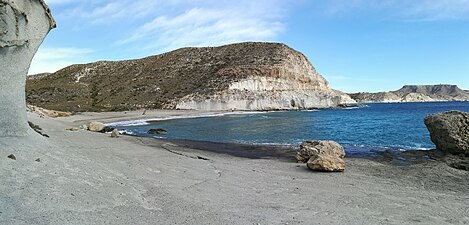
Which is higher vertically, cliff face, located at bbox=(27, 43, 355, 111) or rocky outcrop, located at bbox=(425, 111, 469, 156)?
cliff face, located at bbox=(27, 43, 355, 111)

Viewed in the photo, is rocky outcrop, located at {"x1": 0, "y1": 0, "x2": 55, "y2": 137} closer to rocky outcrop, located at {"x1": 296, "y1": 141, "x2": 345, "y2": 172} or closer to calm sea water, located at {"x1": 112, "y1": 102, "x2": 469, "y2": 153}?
rocky outcrop, located at {"x1": 296, "y1": 141, "x2": 345, "y2": 172}

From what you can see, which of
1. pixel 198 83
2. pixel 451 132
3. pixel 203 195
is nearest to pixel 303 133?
pixel 451 132

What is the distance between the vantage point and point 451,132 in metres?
14.7

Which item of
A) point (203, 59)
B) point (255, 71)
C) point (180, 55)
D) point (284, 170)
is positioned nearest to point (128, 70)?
point (180, 55)

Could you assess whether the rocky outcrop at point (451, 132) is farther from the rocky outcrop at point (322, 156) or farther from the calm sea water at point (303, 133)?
the rocky outcrop at point (322, 156)

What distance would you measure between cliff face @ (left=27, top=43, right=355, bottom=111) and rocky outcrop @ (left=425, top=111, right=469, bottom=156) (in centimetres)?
5833

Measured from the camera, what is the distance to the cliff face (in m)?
74.4

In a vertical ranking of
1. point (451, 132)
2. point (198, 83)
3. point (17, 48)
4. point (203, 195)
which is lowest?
point (203, 195)

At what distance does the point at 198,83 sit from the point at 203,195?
75539mm

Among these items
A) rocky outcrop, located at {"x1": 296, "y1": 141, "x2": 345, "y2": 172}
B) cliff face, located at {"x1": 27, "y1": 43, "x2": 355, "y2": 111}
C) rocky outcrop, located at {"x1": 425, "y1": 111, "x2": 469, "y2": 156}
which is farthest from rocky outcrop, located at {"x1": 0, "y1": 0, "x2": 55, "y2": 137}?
cliff face, located at {"x1": 27, "y1": 43, "x2": 355, "y2": 111}

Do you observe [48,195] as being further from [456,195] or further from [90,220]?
[456,195]

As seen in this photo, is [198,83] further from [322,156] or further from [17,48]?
[17,48]

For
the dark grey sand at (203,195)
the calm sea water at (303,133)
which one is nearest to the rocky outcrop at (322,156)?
the dark grey sand at (203,195)

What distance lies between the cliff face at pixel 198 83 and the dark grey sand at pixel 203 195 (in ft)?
203
